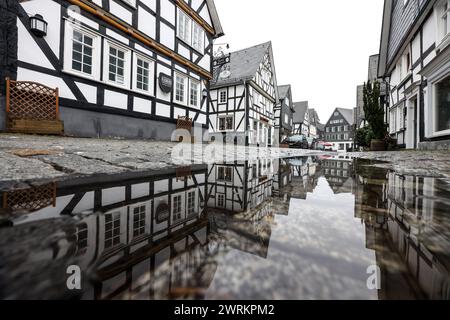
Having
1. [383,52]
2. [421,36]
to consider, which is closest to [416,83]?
[421,36]

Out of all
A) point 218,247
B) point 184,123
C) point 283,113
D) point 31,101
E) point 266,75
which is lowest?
point 218,247

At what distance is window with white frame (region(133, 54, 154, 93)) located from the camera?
762 cm

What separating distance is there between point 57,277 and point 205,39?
1243cm

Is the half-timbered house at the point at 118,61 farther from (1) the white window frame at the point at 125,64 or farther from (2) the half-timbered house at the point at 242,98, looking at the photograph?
(2) the half-timbered house at the point at 242,98

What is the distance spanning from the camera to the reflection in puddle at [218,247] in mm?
478

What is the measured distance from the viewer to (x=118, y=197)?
1.23 meters

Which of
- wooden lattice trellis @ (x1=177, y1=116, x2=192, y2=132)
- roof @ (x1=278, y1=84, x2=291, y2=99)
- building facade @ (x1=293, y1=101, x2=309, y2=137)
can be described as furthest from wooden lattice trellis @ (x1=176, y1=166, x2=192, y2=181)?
building facade @ (x1=293, y1=101, x2=309, y2=137)

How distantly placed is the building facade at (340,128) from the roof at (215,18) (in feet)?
143

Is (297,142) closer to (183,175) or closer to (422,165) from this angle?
(422,165)

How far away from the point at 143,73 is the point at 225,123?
→ 910 centimetres

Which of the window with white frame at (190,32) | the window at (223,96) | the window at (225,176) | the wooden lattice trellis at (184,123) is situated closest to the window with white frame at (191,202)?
the window at (225,176)

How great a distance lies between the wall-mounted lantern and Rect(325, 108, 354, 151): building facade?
51053mm

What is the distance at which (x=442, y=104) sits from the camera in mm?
7047

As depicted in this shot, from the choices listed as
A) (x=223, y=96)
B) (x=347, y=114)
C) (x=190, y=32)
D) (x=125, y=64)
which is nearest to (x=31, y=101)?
(x=125, y=64)
